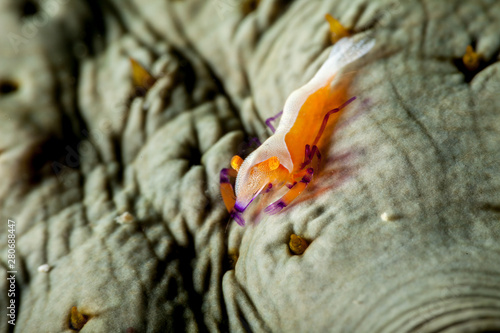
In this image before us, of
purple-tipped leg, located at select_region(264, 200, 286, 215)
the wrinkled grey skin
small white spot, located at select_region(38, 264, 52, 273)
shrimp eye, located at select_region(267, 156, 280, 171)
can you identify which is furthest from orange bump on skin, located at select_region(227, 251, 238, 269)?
small white spot, located at select_region(38, 264, 52, 273)

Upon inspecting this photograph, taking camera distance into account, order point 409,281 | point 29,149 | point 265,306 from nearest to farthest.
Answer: point 409,281 < point 265,306 < point 29,149

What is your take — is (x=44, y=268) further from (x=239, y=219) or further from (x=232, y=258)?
(x=239, y=219)

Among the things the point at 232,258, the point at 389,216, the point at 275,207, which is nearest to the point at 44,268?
the point at 232,258

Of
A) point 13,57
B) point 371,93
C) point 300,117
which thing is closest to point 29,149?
point 13,57

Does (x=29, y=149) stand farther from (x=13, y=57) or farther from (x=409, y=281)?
(x=409, y=281)

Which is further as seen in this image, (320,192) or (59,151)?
(59,151)
